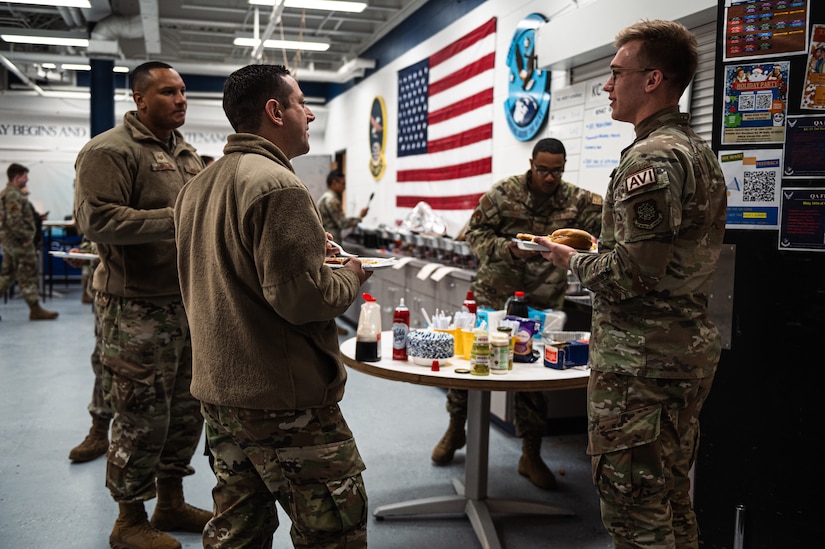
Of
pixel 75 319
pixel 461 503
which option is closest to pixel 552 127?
pixel 461 503

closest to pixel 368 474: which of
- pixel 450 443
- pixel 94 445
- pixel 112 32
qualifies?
pixel 450 443

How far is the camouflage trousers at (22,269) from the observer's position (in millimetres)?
8641

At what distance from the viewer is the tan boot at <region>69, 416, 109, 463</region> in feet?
12.6

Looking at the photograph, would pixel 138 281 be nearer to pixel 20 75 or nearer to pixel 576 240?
pixel 576 240

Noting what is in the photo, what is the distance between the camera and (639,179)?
182 centimetres

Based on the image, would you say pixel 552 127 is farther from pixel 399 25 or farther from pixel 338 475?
pixel 399 25

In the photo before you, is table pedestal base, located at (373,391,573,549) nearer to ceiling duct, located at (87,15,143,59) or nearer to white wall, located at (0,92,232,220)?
ceiling duct, located at (87,15,143,59)

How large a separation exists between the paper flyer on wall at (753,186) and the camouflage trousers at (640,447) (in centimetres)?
66

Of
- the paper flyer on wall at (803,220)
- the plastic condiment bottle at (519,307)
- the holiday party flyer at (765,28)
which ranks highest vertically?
the holiday party flyer at (765,28)

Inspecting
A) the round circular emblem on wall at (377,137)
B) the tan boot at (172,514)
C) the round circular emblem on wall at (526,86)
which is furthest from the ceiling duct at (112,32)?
the tan boot at (172,514)

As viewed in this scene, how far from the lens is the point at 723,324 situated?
2.38 meters

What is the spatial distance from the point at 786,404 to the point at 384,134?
7525 millimetres

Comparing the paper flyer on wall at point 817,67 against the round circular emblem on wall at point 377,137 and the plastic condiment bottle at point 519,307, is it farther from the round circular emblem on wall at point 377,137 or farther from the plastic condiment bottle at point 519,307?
the round circular emblem on wall at point 377,137

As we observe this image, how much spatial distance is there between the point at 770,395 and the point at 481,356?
99cm
